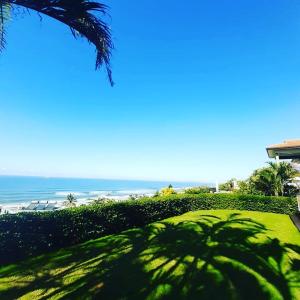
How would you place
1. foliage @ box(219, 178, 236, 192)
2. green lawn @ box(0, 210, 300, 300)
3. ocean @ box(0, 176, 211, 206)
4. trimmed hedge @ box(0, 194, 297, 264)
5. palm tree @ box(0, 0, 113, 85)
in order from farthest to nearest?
ocean @ box(0, 176, 211, 206)
foliage @ box(219, 178, 236, 192)
trimmed hedge @ box(0, 194, 297, 264)
green lawn @ box(0, 210, 300, 300)
palm tree @ box(0, 0, 113, 85)

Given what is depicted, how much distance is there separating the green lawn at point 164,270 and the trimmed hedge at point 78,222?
68 cm

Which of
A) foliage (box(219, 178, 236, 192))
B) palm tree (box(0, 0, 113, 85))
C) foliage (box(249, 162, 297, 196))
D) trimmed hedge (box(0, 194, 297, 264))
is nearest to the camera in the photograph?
palm tree (box(0, 0, 113, 85))

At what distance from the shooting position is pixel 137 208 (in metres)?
14.9

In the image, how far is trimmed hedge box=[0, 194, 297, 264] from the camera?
8.28 m

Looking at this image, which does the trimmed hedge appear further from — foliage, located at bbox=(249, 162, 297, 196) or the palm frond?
the palm frond

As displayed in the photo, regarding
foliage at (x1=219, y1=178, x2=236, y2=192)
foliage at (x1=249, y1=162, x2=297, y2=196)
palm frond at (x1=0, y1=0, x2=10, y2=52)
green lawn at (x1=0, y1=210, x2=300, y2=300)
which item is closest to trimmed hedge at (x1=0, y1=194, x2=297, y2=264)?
green lawn at (x1=0, y1=210, x2=300, y2=300)

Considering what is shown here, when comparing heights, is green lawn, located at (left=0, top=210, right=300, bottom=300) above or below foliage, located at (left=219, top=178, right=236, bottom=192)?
below

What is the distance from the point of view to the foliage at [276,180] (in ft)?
76.2

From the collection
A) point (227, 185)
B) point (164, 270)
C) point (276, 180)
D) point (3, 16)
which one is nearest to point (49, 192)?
point (227, 185)

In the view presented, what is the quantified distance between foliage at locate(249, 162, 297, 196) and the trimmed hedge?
12.4 ft

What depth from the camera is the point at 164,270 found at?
7.05 m

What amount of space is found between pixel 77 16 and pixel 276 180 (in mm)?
23626

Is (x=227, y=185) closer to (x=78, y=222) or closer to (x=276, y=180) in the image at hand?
(x=276, y=180)

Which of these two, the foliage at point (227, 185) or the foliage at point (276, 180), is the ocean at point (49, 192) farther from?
the foliage at point (276, 180)
